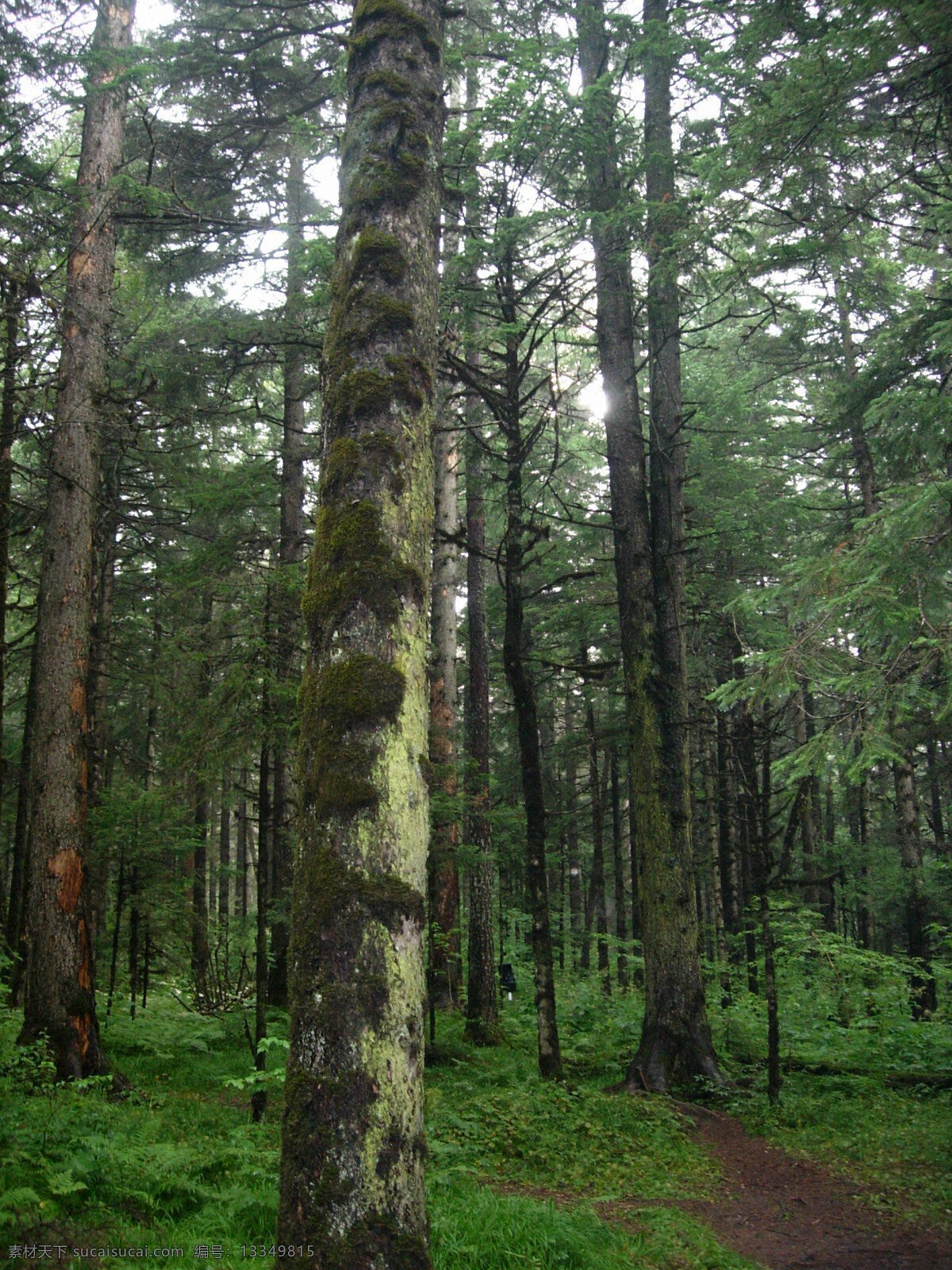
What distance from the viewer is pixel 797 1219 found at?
686cm

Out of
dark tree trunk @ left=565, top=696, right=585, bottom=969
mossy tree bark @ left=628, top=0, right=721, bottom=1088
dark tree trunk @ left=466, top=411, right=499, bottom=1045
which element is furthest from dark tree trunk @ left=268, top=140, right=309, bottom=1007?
dark tree trunk @ left=565, top=696, right=585, bottom=969

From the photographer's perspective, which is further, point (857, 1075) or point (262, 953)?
point (857, 1075)

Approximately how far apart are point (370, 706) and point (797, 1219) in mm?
6508

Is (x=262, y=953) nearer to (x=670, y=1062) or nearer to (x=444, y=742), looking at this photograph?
(x=670, y=1062)

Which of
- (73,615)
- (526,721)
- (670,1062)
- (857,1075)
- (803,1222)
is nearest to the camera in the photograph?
(803,1222)

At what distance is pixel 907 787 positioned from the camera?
17.2m

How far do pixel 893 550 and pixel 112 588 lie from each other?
13873mm

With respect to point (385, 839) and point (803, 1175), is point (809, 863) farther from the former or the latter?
point (385, 839)

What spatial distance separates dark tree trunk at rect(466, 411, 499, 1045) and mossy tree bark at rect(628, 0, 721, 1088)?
273 centimetres

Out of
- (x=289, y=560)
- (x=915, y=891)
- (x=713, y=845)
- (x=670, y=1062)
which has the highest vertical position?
(x=289, y=560)

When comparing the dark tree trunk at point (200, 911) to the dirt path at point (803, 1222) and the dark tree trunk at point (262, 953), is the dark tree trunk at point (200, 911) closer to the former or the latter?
the dark tree trunk at point (262, 953)

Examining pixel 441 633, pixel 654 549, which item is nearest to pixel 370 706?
pixel 654 549

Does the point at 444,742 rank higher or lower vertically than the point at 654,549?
lower

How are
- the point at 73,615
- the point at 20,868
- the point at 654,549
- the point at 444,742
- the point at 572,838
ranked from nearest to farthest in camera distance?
the point at 73,615
the point at 654,549
the point at 20,868
the point at 444,742
the point at 572,838
